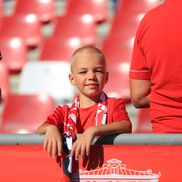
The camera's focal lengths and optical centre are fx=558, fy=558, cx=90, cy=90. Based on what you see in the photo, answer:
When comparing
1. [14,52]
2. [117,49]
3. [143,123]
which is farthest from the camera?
[14,52]

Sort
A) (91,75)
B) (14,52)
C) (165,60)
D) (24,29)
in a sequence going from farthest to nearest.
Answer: (24,29) → (14,52) → (91,75) → (165,60)

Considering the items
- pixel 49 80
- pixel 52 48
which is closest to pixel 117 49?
pixel 52 48

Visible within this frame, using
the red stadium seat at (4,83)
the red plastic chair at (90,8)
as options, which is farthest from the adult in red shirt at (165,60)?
the red plastic chair at (90,8)

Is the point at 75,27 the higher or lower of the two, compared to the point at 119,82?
higher

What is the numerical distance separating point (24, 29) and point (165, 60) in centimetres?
500

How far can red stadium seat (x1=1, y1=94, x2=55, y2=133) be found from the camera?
182 inches

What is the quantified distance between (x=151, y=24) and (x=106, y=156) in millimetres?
471

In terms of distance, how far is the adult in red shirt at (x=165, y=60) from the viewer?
1.85 metres

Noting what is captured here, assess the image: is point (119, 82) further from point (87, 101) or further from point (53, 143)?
point (53, 143)

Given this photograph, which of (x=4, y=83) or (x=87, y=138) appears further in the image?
(x=4, y=83)

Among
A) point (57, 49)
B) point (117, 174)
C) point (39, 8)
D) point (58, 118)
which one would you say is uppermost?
point (39, 8)

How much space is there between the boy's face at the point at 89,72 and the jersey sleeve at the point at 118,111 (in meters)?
0.07

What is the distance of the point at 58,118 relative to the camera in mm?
1959

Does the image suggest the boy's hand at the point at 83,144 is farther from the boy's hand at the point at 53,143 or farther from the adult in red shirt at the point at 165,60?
the adult in red shirt at the point at 165,60
